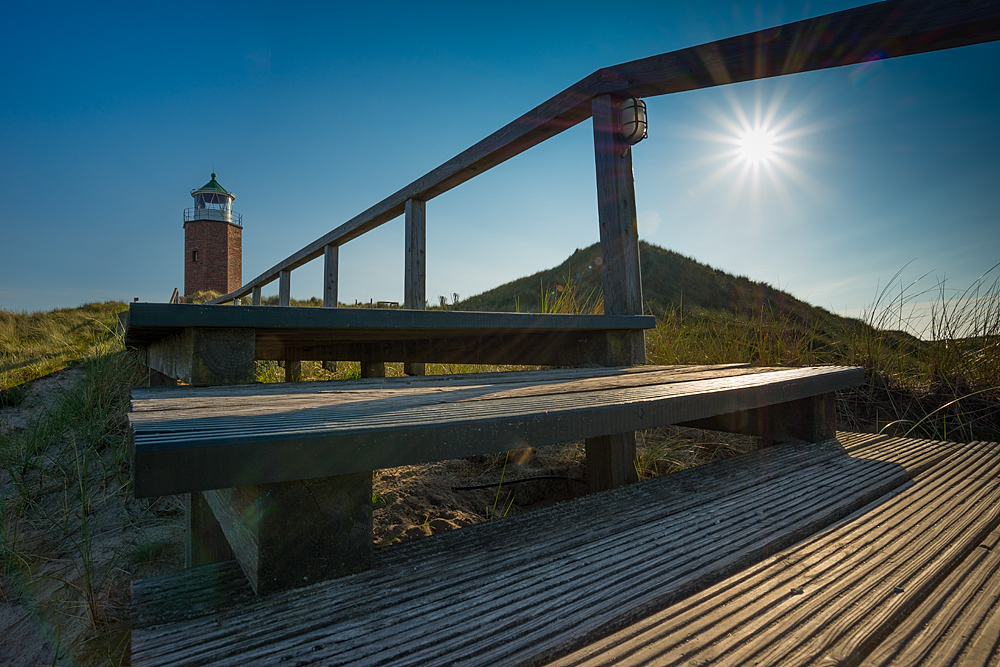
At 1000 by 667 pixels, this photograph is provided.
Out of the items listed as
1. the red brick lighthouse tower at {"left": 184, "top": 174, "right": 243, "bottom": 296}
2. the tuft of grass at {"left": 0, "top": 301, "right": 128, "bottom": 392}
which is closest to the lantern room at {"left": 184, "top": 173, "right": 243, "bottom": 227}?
the red brick lighthouse tower at {"left": 184, "top": 174, "right": 243, "bottom": 296}

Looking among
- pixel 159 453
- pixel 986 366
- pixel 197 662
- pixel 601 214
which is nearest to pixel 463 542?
pixel 197 662

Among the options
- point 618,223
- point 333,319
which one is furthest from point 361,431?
point 618,223

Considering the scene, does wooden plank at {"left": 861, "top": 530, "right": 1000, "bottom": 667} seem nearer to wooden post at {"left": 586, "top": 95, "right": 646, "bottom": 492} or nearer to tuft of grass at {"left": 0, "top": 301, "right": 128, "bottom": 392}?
wooden post at {"left": 586, "top": 95, "right": 646, "bottom": 492}

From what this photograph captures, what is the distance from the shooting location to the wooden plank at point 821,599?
0.61 metres

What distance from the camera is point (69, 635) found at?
65.2 inches

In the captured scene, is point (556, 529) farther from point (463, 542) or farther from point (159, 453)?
point (159, 453)

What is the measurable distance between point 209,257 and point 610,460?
33.5 m

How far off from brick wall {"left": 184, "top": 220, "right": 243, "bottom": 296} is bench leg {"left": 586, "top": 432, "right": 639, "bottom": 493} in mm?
31425

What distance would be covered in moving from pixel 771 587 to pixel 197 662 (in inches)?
31.6

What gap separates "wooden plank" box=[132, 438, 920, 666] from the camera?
0.62 m

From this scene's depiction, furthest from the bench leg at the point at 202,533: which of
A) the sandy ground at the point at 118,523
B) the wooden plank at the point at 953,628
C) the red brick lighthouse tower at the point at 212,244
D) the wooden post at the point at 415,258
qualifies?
the red brick lighthouse tower at the point at 212,244

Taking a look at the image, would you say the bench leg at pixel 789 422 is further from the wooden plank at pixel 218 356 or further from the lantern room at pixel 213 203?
the lantern room at pixel 213 203

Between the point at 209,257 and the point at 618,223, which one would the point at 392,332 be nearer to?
the point at 618,223

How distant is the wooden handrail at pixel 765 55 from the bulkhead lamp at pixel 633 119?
0.05 m
